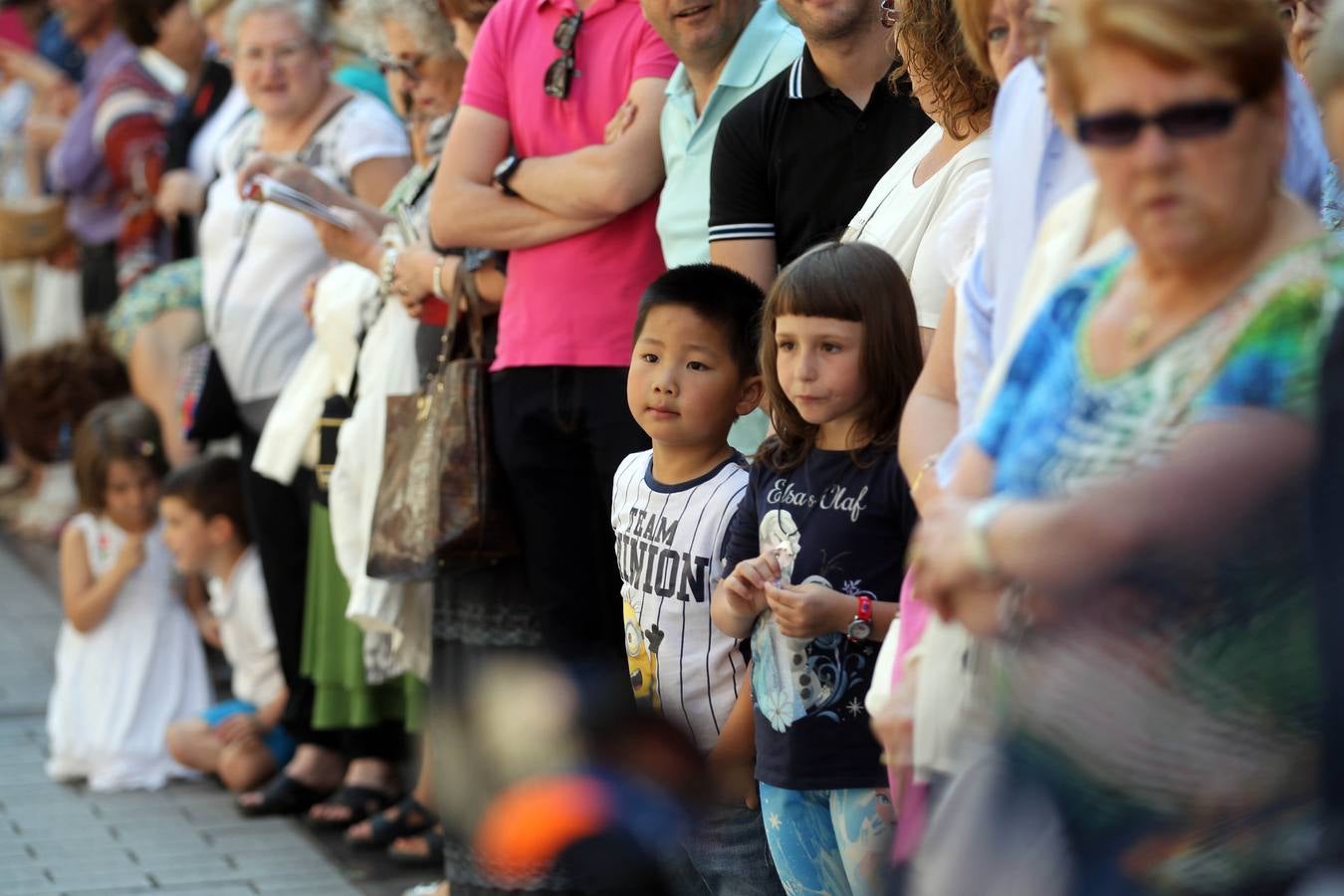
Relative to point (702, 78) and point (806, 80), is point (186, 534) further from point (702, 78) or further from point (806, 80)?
point (806, 80)

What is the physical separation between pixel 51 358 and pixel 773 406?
5.52 meters

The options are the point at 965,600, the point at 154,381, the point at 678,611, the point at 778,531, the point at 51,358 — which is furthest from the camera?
the point at 51,358

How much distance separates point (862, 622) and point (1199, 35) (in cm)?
121

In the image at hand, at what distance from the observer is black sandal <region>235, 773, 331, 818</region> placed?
18.1ft

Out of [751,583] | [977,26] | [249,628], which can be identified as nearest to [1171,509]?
[977,26]

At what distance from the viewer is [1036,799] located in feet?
6.30

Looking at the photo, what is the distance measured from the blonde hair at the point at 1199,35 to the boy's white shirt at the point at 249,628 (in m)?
4.31

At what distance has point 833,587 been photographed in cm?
296

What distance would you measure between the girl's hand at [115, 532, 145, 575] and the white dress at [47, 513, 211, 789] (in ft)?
0.08

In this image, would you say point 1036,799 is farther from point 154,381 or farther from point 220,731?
point 154,381

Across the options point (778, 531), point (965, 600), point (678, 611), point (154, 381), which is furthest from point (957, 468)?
point (154, 381)

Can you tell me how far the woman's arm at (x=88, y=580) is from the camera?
6.02 meters

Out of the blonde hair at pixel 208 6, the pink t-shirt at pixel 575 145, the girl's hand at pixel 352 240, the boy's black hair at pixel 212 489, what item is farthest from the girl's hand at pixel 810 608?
the blonde hair at pixel 208 6

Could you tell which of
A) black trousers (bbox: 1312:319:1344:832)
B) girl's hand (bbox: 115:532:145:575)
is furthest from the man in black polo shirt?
girl's hand (bbox: 115:532:145:575)
